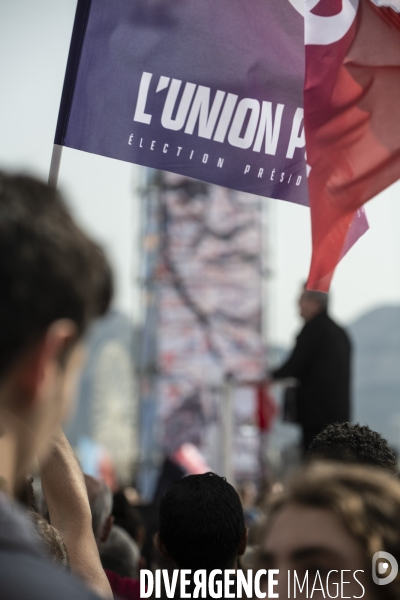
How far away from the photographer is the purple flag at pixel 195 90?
12.7 ft

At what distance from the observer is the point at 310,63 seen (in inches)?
167

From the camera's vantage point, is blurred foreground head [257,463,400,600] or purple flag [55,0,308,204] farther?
purple flag [55,0,308,204]

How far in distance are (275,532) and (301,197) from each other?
9.77 ft

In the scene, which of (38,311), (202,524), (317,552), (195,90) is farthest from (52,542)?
(195,90)

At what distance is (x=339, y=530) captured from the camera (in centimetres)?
136

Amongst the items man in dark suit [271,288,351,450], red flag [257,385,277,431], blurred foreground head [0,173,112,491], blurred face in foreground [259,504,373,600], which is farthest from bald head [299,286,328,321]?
blurred foreground head [0,173,112,491]

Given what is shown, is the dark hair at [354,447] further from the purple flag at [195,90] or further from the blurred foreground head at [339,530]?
the blurred foreground head at [339,530]

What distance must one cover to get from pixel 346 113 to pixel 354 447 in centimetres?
178

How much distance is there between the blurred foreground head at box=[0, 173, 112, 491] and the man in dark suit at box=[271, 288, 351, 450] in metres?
5.74

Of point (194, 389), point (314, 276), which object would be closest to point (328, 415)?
point (314, 276)

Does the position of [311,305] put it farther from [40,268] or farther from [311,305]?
[40,268]

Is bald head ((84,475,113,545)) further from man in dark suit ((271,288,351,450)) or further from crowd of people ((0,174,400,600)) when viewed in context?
man in dark suit ((271,288,351,450))

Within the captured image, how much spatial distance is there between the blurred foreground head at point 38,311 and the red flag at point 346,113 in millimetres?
2887

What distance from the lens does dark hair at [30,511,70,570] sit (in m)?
2.19
